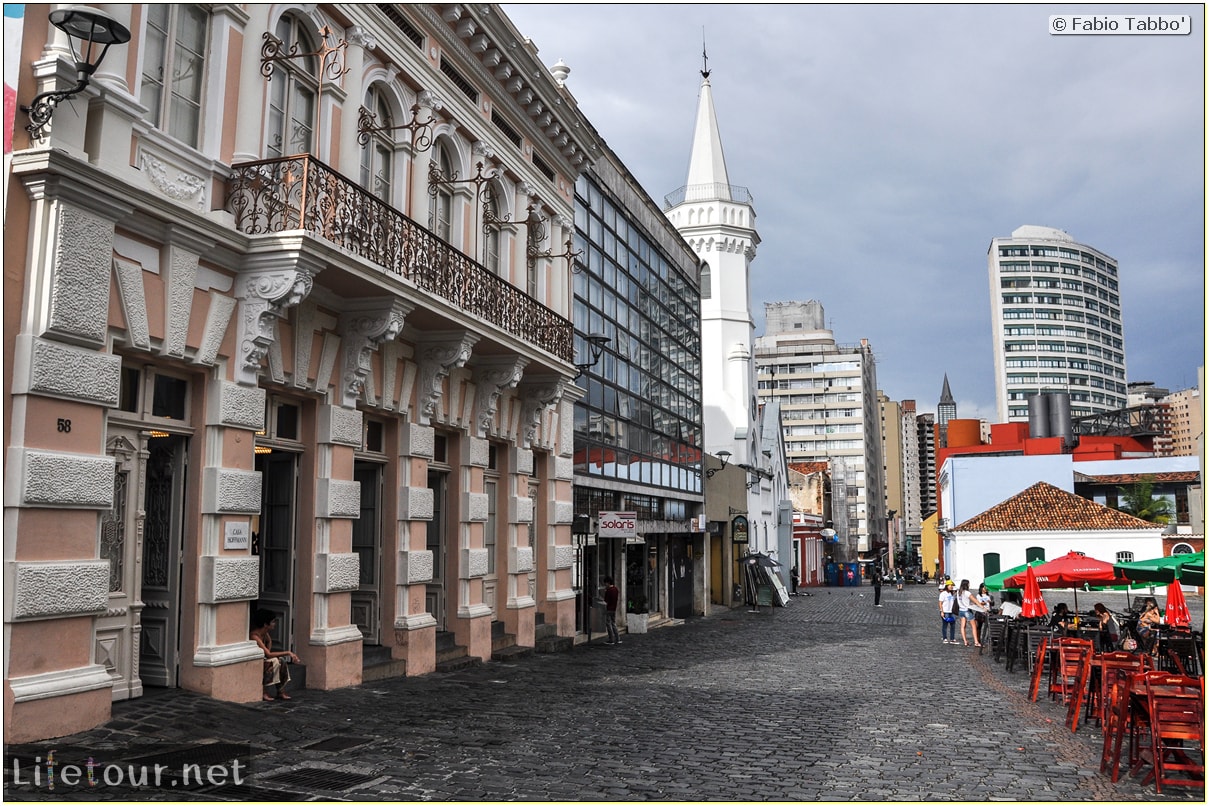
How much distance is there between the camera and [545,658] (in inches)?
727

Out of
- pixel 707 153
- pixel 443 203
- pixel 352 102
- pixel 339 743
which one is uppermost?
pixel 707 153

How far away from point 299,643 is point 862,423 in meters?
128

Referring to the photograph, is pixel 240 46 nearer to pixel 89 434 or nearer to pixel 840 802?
pixel 89 434

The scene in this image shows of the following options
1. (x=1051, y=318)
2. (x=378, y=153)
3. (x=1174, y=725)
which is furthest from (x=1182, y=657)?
(x=1051, y=318)

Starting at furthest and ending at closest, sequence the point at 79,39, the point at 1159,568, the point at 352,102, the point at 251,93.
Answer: the point at 1159,568
the point at 352,102
the point at 251,93
the point at 79,39

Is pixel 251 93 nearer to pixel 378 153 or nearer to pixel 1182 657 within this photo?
pixel 378 153

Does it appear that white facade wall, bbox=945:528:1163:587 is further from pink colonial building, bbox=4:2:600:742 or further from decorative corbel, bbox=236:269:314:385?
decorative corbel, bbox=236:269:314:385

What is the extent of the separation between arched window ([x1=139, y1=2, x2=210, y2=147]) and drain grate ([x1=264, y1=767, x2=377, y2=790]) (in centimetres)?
652

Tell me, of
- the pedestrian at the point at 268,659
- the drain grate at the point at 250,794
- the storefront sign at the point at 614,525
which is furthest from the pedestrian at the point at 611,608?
A: the drain grate at the point at 250,794

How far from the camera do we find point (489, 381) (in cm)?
1738

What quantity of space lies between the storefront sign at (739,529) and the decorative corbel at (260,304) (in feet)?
96.7

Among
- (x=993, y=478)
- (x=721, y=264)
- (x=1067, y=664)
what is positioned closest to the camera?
(x=1067, y=664)

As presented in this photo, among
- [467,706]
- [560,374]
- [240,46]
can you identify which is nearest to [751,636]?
[560,374]

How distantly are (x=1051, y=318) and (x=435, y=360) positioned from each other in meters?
168
